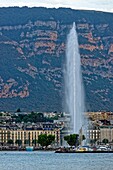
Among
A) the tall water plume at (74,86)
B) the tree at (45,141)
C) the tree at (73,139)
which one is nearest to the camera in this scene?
the tall water plume at (74,86)

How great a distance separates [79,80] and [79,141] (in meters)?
29.2

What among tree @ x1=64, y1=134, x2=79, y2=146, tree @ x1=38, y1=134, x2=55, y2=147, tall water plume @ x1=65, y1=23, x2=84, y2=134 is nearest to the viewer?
tall water plume @ x1=65, y1=23, x2=84, y2=134

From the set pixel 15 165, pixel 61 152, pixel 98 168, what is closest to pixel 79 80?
pixel 61 152

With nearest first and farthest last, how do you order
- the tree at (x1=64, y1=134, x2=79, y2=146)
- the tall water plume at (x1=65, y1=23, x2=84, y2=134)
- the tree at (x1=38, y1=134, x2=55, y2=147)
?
1. the tall water plume at (x1=65, y1=23, x2=84, y2=134)
2. the tree at (x1=64, y1=134, x2=79, y2=146)
3. the tree at (x1=38, y1=134, x2=55, y2=147)

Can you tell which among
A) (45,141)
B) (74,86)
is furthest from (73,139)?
(74,86)

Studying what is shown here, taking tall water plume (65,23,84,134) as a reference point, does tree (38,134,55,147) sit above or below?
below

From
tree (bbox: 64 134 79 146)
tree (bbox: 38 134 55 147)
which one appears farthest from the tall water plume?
tree (bbox: 38 134 55 147)

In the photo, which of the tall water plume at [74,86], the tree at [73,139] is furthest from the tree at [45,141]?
the tall water plume at [74,86]

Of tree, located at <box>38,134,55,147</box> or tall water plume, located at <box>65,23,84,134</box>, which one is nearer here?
tall water plume, located at <box>65,23,84,134</box>

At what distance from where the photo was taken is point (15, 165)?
397ft

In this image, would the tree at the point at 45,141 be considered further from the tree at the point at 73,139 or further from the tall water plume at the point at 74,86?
the tall water plume at the point at 74,86

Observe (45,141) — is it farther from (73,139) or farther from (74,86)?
(74,86)

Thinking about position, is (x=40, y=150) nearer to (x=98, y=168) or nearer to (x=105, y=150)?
(x=105, y=150)

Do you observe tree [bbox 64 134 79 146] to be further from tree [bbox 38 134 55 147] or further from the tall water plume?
the tall water plume
